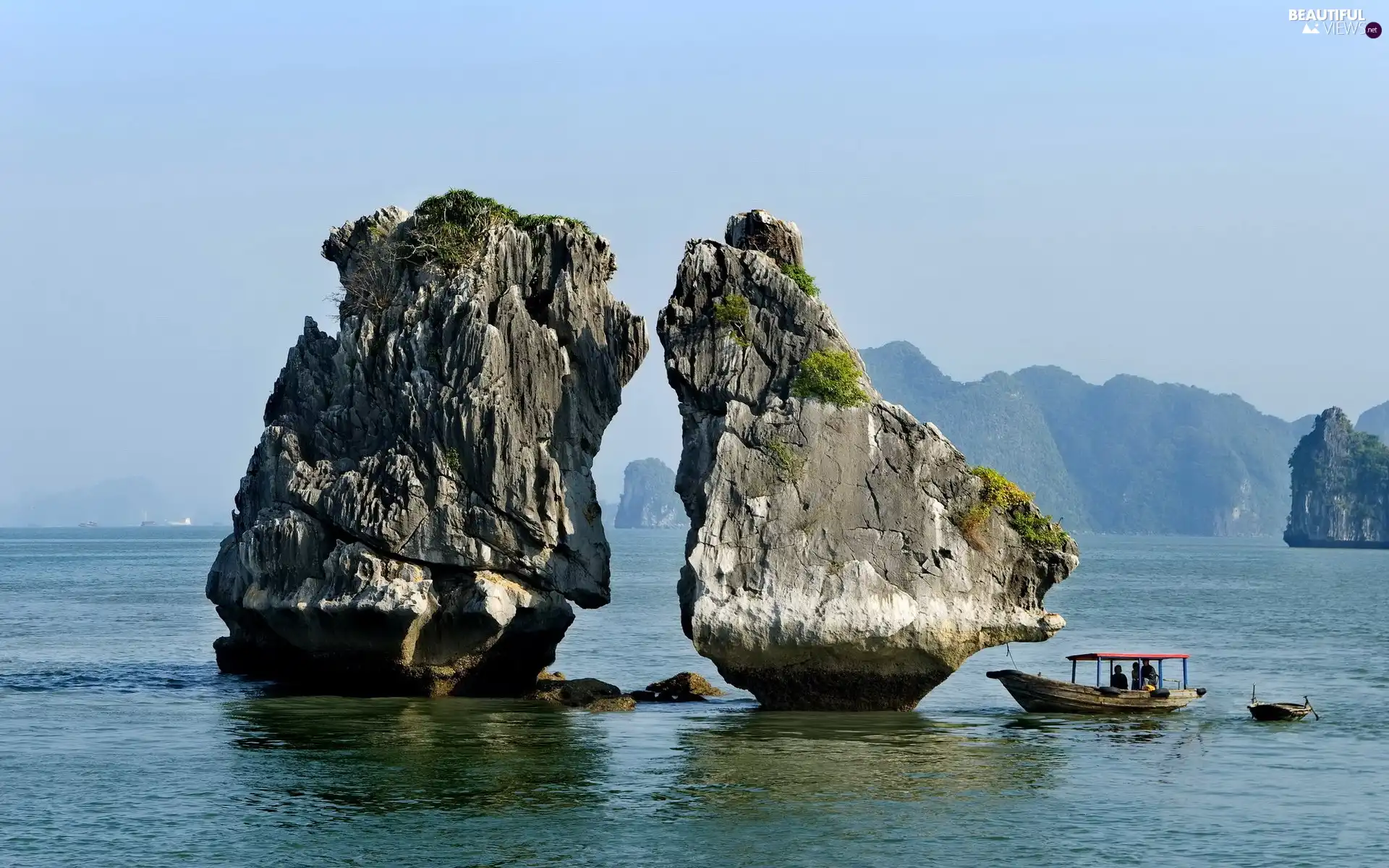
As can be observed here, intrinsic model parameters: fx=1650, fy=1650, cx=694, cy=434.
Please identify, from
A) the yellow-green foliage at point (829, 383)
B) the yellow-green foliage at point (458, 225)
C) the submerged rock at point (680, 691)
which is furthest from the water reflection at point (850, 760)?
the yellow-green foliage at point (458, 225)

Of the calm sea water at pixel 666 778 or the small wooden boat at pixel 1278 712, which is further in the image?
the small wooden boat at pixel 1278 712

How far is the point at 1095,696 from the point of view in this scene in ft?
137

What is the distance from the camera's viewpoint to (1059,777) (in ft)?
109

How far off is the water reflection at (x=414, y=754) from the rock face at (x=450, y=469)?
2.04 m

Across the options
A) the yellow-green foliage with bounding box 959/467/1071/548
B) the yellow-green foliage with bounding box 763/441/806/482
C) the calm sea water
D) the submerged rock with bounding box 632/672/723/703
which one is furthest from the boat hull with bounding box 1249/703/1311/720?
the submerged rock with bounding box 632/672/723/703

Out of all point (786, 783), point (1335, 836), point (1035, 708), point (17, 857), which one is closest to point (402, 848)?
point (17, 857)

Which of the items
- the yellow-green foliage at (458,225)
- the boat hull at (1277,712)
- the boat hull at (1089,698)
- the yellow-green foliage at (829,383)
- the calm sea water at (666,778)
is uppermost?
the yellow-green foliage at (458,225)

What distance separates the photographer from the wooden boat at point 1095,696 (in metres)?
41.7

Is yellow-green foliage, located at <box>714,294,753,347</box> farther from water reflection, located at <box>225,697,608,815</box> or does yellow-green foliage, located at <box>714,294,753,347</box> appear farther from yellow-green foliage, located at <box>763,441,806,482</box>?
water reflection, located at <box>225,697,608,815</box>

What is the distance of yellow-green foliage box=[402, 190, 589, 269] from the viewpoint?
149 ft

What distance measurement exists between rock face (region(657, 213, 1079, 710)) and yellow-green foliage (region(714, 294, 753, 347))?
4 cm

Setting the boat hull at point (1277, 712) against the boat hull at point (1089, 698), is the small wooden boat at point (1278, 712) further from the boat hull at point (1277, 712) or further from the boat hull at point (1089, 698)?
the boat hull at point (1089, 698)

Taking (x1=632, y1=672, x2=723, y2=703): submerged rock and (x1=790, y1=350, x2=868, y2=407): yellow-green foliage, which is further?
(x1=632, y1=672, x2=723, y2=703): submerged rock

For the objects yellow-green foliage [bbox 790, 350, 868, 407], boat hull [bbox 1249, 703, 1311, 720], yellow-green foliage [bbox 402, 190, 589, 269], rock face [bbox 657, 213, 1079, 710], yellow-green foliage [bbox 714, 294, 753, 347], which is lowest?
boat hull [bbox 1249, 703, 1311, 720]
